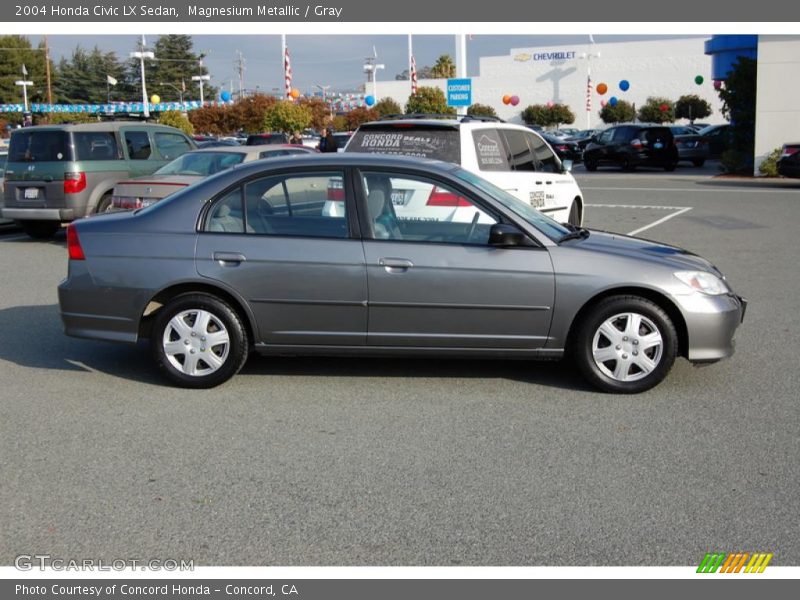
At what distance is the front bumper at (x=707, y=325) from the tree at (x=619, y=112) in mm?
67176

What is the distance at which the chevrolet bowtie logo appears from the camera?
3.72m

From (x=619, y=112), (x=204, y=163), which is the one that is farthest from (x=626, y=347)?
(x=619, y=112)

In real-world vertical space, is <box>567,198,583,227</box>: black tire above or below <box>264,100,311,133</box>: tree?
below

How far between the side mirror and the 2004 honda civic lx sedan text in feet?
0.03

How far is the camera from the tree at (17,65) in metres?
→ 80.2

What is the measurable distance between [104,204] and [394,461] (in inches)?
431

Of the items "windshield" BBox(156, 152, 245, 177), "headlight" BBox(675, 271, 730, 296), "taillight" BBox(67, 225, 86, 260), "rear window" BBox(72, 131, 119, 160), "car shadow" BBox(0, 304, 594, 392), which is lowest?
"car shadow" BBox(0, 304, 594, 392)

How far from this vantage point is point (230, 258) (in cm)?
608

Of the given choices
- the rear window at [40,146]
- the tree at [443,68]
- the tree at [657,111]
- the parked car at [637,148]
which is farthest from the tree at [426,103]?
the tree at [443,68]

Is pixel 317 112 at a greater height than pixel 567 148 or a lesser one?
greater

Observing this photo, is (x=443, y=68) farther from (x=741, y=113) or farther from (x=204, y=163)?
(x=204, y=163)

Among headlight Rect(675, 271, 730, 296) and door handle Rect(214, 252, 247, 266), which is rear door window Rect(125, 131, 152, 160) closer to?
door handle Rect(214, 252, 247, 266)

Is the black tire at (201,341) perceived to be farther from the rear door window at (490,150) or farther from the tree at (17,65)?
the tree at (17,65)

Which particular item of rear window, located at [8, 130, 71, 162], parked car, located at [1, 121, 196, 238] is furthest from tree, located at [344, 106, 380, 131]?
rear window, located at [8, 130, 71, 162]
